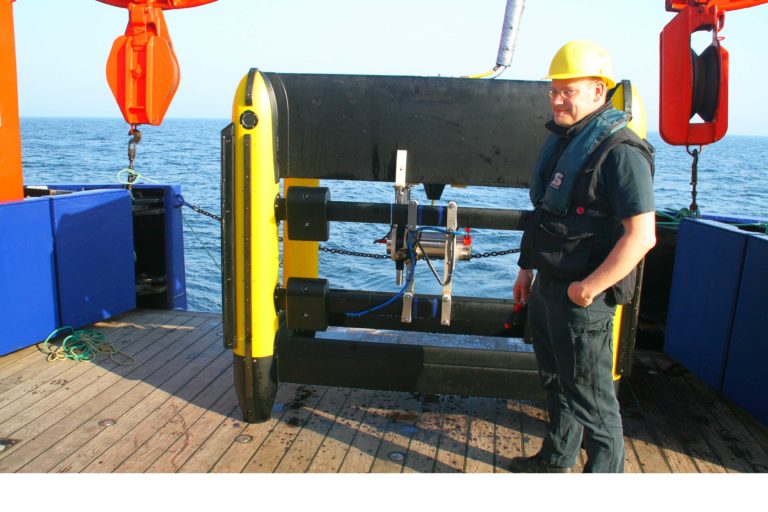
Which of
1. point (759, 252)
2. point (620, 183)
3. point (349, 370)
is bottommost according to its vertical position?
point (349, 370)

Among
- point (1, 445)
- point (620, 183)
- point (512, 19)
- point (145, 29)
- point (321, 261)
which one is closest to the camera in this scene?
point (620, 183)

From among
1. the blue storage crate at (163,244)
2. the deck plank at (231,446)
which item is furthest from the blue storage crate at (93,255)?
the deck plank at (231,446)

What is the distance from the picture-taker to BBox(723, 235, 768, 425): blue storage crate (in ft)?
13.3

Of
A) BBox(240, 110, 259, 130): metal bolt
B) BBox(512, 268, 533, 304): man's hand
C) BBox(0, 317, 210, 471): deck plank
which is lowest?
BBox(0, 317, 210, 471): deck plank

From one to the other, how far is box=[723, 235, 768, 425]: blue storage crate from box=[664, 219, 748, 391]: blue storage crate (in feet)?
0.26

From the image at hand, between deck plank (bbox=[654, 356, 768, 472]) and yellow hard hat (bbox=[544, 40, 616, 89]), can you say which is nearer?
yellow hard hat (bbox=[544, 40, 616, 89])

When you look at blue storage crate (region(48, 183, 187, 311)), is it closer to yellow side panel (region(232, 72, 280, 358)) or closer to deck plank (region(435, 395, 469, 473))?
yellow side panel (region(232, 72, 280, 358))

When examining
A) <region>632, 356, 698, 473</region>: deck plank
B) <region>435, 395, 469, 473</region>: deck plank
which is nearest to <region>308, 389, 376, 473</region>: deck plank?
<region>435, 395, 469, 473</region>: deck plank

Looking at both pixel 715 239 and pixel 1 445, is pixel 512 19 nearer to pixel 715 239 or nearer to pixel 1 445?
pixel 715 239

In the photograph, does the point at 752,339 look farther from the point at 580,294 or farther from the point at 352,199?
the point at 352,199

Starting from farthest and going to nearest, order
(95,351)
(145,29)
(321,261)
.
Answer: (321,261), (145,29), (95,351)

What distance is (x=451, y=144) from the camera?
Answer: 3805 mm

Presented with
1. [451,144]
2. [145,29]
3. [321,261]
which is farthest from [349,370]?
[321,261]

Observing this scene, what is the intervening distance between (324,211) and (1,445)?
226 cm
